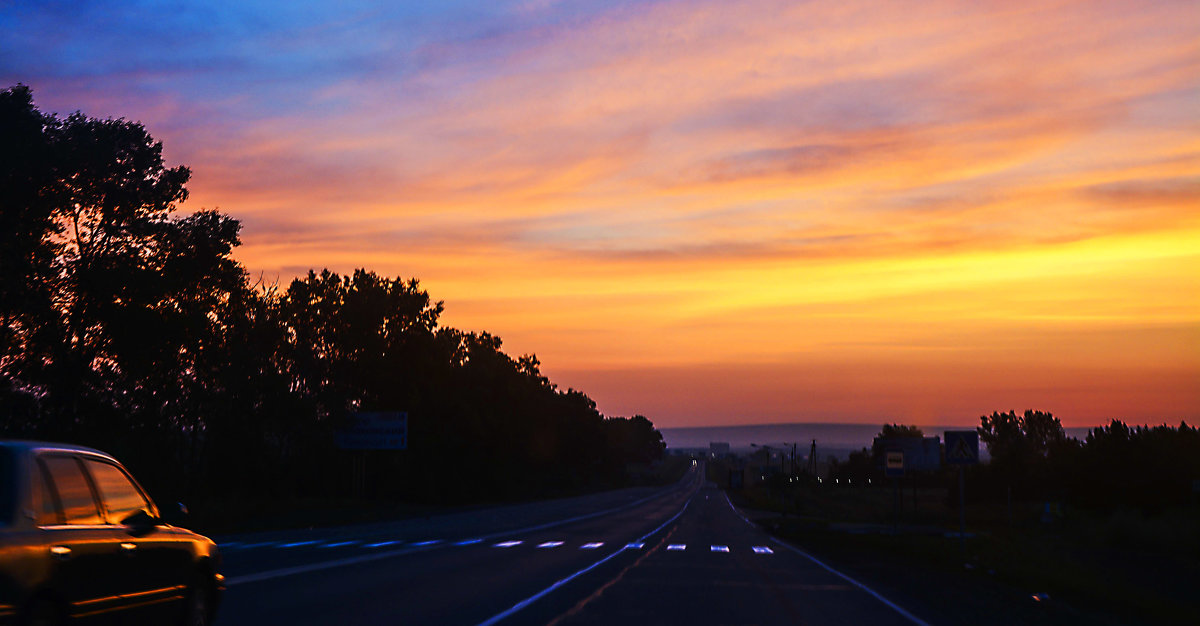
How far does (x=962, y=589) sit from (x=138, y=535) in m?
17.0

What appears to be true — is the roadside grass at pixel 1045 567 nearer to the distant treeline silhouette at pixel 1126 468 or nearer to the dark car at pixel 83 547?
the distant treeline silhouette at pixel 1126 468

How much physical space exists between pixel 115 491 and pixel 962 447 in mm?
24750

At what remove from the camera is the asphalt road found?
14242 mm

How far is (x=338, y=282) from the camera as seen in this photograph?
85.0 m

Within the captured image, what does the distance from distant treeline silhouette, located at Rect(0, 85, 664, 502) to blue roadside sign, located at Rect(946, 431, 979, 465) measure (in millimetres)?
33631

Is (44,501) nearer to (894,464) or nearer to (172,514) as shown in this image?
(172,514)

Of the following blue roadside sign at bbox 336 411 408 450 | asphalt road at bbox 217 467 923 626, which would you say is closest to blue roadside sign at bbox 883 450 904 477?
asphalt road at bbox 217 467 923 626

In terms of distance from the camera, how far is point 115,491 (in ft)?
28.9

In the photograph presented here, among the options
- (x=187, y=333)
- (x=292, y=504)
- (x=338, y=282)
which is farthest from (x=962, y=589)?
(x=338, y=282)

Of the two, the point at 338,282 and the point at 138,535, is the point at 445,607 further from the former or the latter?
the point at 338,282

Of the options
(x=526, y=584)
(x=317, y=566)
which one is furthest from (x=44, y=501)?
(x=317, y=566)

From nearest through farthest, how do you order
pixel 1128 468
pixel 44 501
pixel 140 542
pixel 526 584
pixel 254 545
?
pixel 44 501 → pixel 140 542 → pixel 526 584 → pixel 254 545 → pixel 1128 468

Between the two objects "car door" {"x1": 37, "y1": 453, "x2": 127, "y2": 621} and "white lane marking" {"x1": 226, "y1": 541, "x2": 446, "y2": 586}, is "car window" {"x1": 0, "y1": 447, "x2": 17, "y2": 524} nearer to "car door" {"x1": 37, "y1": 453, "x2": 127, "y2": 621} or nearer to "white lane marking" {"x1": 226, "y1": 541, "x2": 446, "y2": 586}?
"car door" {"x1": 37, "y1": 453, "x2": 127, "y2": 621}

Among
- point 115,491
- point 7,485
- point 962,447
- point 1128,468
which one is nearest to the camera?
point 7,485
